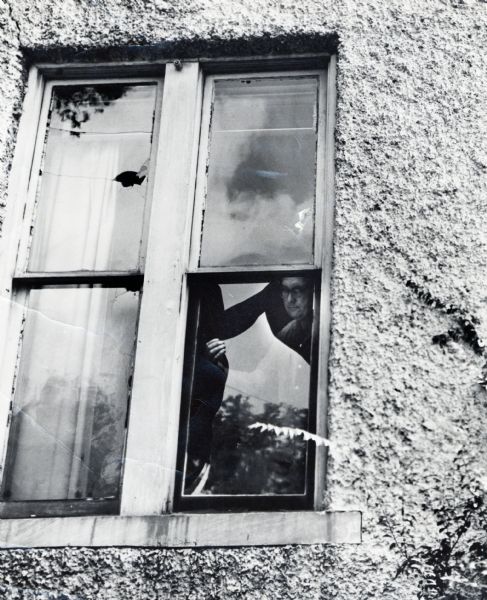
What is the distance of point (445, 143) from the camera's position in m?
4.66

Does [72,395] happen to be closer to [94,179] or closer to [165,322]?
[165,322]

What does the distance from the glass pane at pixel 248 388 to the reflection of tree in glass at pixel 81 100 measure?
3.46 feet

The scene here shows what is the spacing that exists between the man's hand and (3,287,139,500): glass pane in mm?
302

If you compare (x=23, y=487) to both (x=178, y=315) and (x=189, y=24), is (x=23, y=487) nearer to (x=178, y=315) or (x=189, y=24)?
(x=178, y=315)

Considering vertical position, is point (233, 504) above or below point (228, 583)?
above

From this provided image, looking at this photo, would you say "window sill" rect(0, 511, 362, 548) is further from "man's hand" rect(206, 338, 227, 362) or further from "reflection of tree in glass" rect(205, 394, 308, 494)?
"man's hand" rect(206, 338, 227, 362)

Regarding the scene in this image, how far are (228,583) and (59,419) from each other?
0.98m

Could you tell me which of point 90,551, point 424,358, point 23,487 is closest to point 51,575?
point 90,551

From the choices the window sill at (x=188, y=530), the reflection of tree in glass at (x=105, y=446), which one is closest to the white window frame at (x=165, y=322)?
the window sill at (x=188, y=530)

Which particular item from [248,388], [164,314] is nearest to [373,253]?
[248,388]

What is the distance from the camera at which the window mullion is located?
430 cm

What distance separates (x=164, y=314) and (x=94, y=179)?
2.61 ft

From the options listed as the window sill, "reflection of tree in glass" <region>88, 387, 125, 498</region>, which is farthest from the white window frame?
"reflection of tree in glass" <region>88, 387, 125, 498</region>

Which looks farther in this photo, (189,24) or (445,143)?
(189,24)
